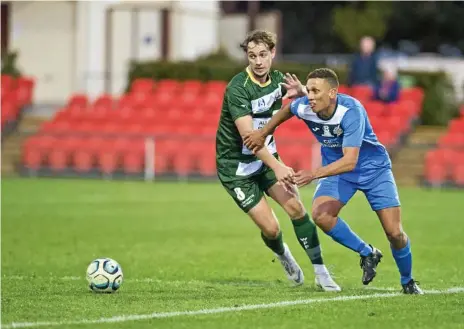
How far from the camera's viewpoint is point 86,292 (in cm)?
1062

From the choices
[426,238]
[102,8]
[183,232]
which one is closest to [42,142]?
[102,8]

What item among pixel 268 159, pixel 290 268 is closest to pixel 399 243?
pixel 290 268

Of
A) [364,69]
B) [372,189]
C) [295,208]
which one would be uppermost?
[364,69]

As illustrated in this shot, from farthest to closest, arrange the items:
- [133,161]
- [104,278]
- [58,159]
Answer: [58,159] < [133,161] < [104,278]

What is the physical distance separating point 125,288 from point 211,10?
2789 centimetres

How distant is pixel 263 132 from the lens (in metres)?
10.6

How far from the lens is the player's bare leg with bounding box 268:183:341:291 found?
10.8 metres

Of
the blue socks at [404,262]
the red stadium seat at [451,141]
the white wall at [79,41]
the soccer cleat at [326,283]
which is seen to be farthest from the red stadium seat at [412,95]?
the blue socks at [404,262]

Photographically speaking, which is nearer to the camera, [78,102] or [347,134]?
[347,134]

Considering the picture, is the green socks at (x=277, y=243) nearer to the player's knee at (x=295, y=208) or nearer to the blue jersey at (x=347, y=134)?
the player's knee at (x=295, y=208)

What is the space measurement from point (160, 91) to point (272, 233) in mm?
20441

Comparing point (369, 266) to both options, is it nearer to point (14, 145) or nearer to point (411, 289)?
point (411, 289)

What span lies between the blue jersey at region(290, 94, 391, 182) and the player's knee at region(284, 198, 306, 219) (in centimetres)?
45

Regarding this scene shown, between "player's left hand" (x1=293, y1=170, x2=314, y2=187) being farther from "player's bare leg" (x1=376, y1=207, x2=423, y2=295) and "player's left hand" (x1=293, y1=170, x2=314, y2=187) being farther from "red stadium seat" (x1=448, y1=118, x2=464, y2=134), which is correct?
"red stadium seat" (x1=448, y1=118, x2=464, y2=134)
